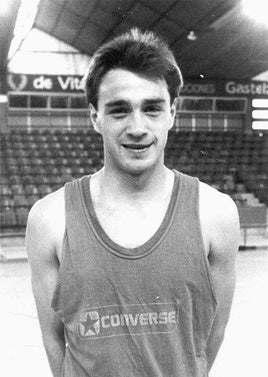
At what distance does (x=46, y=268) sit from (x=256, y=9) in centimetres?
1211

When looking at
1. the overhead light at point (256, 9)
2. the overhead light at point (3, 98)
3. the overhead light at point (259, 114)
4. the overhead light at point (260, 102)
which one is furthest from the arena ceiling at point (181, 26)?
the overhead light at point (259, 114)

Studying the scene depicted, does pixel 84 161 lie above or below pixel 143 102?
below

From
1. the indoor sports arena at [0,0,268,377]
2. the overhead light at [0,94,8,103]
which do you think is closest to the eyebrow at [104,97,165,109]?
the indoor sports arena at [0,0,268,377]

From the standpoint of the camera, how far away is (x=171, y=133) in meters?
18.3

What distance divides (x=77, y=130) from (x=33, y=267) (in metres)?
16.6

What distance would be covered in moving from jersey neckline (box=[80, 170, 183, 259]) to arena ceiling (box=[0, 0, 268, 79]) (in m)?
10.2

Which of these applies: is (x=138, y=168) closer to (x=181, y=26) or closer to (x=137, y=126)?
(x=137, y=126)

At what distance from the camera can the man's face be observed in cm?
146

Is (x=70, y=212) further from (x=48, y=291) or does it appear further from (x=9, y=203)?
(x=9, y=203)

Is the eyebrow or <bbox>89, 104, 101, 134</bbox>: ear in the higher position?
the eyebrow

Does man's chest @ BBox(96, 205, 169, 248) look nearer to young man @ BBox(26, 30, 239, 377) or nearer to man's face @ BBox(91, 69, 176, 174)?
young man @ BBox(26, 30, 239, 377)

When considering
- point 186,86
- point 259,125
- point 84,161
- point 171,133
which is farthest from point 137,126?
point 259,125

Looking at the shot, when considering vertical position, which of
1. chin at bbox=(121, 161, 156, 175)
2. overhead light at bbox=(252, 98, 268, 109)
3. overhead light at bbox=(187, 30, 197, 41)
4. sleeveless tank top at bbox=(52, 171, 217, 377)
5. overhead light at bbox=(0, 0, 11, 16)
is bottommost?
sleeveless tank top at bbox=(52, 171, 217, 377)

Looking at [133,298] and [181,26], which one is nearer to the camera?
[133,298]
